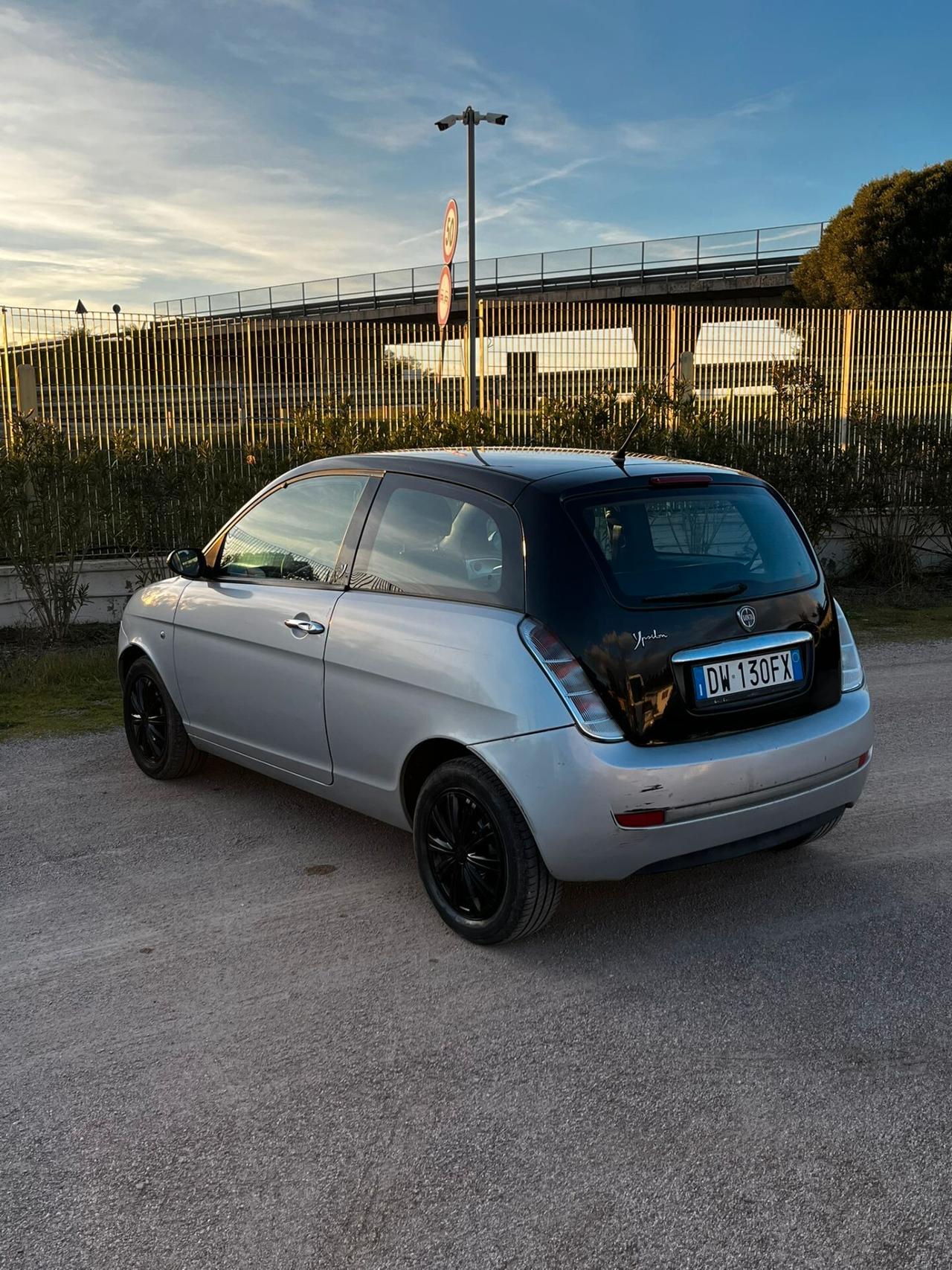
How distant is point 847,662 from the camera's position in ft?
14.2

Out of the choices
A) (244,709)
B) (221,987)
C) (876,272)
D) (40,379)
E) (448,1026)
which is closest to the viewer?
(448,1026)

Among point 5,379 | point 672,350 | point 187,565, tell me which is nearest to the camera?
point 187,565

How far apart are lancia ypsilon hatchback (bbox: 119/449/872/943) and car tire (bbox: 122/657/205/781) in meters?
0.97

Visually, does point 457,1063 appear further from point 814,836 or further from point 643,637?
point 814,836

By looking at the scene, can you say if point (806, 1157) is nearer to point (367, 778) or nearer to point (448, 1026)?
point (448, 1026)

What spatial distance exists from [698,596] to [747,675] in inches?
12.2

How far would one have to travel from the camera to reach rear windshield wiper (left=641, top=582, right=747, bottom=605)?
3.78 meters

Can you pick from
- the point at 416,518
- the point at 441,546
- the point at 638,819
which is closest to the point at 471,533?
the point at 441,546

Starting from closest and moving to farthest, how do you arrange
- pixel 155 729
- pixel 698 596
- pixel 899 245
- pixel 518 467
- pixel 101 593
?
pixel 698 596 < pixel 518 467 < pixel 155 729 < pixel 101 593 < pixel 899 245

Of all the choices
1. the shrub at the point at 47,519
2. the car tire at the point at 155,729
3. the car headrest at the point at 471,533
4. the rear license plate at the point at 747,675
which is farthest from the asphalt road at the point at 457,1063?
the shrub at the point at 47,519

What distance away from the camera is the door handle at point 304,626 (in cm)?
448

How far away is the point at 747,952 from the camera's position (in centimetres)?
387

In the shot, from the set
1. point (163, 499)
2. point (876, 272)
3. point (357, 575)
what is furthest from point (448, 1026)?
point (876, 272)

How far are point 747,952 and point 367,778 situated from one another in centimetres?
148
